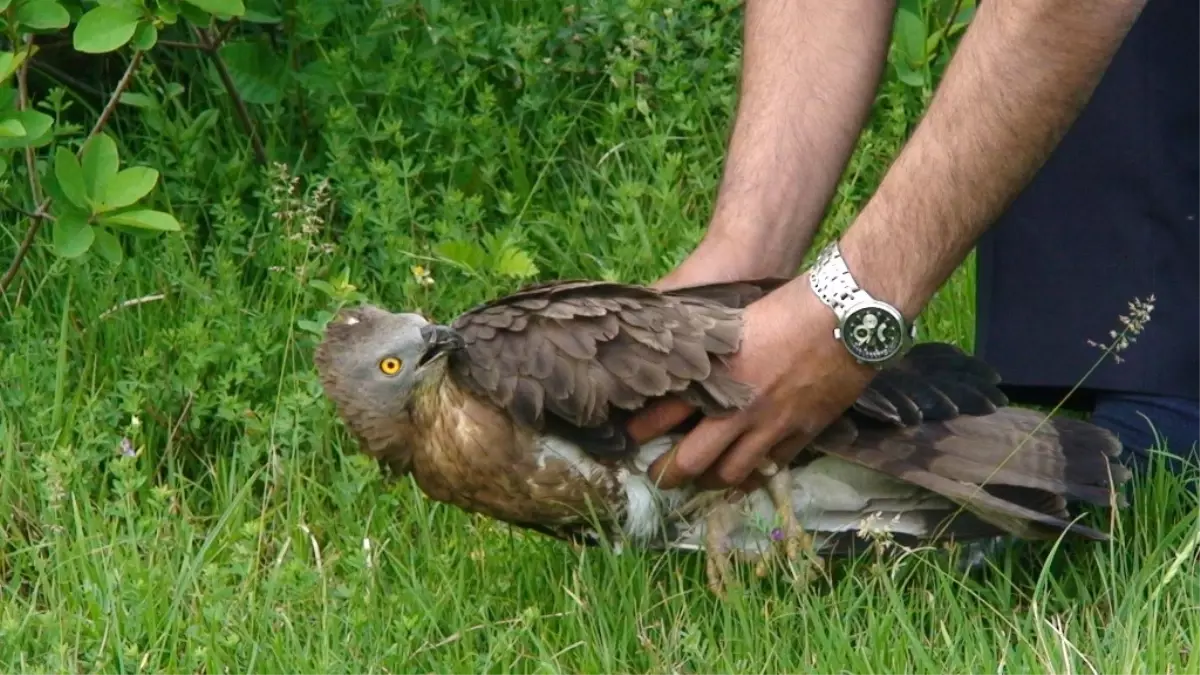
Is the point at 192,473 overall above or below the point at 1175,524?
below

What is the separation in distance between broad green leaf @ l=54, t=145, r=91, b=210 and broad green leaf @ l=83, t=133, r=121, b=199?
20mm

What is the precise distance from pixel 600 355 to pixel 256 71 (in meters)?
2.12

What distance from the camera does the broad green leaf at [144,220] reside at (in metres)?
4.33

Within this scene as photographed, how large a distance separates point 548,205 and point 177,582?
1938 millimetres

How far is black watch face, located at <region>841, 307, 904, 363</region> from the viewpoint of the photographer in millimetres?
3518

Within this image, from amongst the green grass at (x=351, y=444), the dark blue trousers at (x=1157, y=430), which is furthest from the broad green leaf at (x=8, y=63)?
the dark blue trousers at (x=1157, y=430)

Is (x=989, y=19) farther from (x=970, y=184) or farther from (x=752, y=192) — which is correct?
(x=752, y=192)

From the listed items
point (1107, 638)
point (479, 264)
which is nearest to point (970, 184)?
point (1107, 638)

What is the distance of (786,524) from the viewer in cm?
392

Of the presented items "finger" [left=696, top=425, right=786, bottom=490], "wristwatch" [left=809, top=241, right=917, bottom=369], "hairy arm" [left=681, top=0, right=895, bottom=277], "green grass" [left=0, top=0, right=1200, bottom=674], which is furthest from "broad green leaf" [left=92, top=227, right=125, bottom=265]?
"wristwatch" [left=809, top=241, right=917, bottom=369]

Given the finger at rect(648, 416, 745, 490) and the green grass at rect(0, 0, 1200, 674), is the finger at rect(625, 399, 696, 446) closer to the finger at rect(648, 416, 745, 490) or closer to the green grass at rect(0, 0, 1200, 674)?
the finger at rect(648, 416, 745, 490)

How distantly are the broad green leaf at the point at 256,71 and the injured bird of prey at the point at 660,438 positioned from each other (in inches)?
62.1

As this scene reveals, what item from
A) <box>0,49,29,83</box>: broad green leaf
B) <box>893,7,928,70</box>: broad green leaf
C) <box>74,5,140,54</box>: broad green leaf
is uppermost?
<box>893,7,928,70</box>: broad green leaf

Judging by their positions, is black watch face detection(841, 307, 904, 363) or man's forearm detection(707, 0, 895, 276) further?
man's forearm detection(707, 0, 895, 276)
